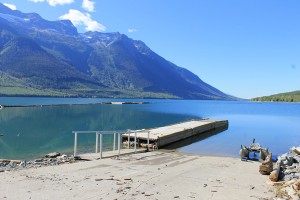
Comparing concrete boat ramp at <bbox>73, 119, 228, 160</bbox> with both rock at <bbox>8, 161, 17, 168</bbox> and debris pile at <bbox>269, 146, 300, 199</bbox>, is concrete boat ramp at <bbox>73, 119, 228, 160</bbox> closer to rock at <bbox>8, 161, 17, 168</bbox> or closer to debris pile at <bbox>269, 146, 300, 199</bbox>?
rock at <bbox>8, 161, 17, 168</bbox>

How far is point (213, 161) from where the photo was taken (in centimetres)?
2441

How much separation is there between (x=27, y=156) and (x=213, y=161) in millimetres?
17111

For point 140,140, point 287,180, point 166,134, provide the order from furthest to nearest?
point 166,134, point 140,140, point 287,180

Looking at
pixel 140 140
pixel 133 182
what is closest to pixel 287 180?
pixel 133 182

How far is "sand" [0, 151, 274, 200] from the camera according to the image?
45.0ft

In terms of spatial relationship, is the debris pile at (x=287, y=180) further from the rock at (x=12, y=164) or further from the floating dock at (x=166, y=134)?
the rock at (x=12, y=164)

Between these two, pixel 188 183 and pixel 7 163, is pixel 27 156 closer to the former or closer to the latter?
pixel 7 163

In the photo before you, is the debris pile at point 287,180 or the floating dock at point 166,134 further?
the floating dock at point 166,134

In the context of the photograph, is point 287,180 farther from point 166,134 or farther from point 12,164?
point 166,134

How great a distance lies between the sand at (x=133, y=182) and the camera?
13.7 meters

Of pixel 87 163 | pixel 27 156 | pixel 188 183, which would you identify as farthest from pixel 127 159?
pixel 27 156

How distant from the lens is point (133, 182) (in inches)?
619

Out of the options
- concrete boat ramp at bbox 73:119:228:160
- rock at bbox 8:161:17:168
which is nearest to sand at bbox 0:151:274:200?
rock at bbox 8:161:17:168

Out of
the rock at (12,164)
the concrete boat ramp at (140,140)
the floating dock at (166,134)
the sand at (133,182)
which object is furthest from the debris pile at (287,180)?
the rock at (12,164)
